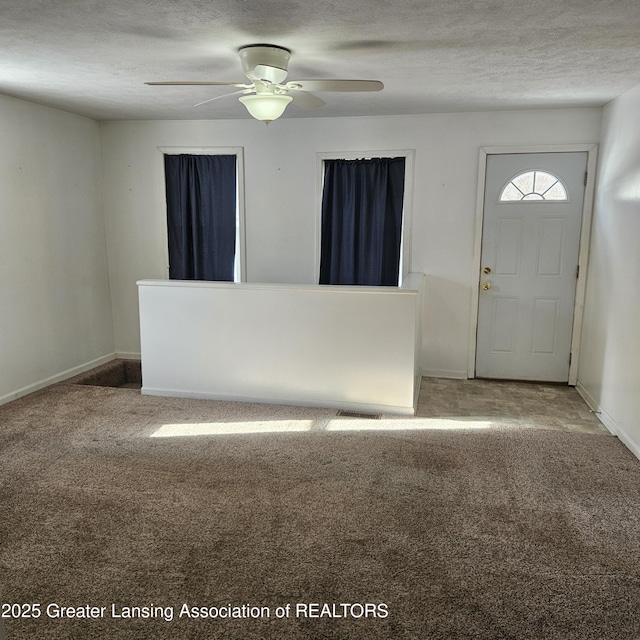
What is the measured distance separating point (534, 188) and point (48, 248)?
14.5 ft

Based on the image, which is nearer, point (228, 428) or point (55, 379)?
point (228, 428)

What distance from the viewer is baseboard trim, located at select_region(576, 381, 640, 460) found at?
3.48m

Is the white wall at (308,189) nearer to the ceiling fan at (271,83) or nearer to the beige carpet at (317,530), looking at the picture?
the beige carpet at (317,530)

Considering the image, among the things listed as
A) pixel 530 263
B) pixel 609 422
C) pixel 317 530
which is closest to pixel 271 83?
pixel 317 530

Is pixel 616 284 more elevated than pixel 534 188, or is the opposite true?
pixel 534 188

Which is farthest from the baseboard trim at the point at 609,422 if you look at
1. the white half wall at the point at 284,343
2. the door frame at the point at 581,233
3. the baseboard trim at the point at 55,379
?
the baseboard trim at the point at 55,379

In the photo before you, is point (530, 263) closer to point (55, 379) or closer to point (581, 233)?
point (581, 233)

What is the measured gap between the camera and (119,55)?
3139mm

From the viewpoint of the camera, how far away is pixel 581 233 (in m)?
4.77

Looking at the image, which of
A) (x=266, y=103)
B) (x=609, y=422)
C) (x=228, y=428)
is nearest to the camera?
(x=266, y=103)

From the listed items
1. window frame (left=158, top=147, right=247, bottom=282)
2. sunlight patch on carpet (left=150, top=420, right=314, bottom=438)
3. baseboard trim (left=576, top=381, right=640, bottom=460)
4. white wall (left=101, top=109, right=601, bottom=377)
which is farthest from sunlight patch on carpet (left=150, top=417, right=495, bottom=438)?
window frame (left=158, top=147, right=247, bottom=282)

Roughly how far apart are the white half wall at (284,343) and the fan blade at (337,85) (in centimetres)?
154

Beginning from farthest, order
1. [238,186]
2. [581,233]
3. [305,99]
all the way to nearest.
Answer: [238,186] → [581,233] → [305,99]

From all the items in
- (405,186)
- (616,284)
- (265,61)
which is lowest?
(616,284)
